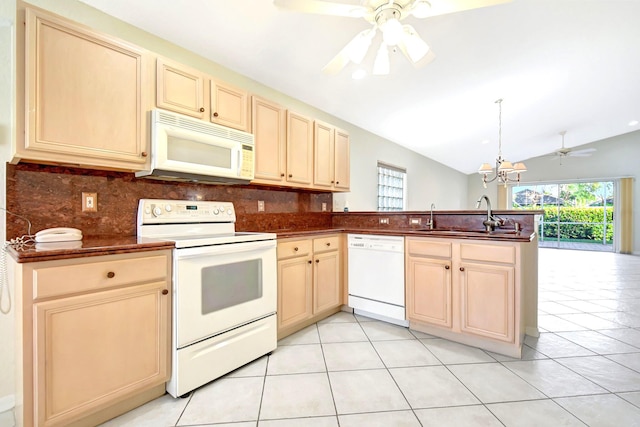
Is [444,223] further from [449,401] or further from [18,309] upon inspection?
[18,309]

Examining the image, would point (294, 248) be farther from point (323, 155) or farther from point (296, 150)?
point (323, 155)

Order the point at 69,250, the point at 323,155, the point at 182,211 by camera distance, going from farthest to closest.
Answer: the point at 323,155 → the point at 182,211 → the point at 69,250

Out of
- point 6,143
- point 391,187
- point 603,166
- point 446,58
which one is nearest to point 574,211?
point 603,166

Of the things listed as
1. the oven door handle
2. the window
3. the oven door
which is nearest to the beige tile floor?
the oven door

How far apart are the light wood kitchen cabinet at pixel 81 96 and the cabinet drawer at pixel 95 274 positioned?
24.9 inches

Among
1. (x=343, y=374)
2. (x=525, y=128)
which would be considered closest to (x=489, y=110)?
(x=525, y=128)

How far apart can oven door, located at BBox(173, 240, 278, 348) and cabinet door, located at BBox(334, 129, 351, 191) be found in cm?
145

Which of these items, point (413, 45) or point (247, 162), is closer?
point (413, 45)

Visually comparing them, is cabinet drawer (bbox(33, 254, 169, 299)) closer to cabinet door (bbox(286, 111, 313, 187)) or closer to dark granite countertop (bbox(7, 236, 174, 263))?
dark granite countertop (bbox(7, 236, 174, 263))

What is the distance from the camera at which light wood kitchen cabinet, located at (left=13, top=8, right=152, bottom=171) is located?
1.45 meters

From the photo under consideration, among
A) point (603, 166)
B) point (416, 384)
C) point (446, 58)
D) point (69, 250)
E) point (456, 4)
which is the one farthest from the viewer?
point (603, 166)

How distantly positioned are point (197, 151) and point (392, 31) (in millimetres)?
1487

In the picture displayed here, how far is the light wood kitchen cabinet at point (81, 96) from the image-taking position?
1446 mm

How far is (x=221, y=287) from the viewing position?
1867 millimetres
